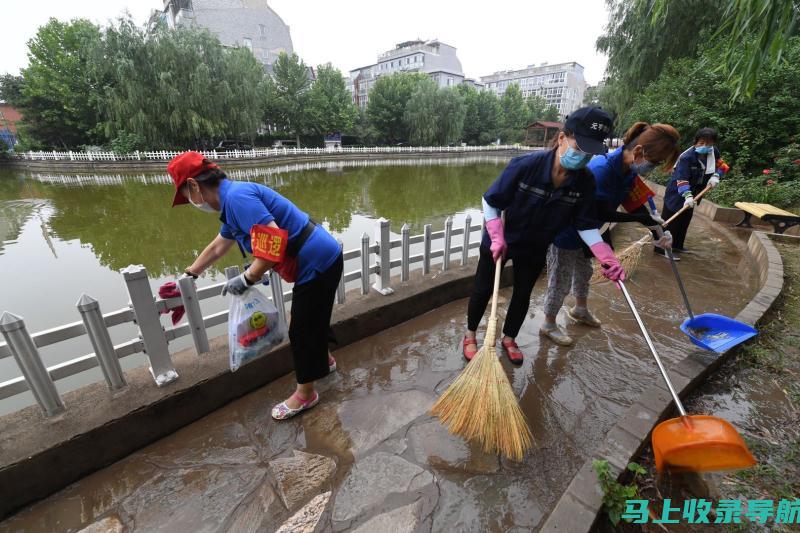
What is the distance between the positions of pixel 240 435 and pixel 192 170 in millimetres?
1639

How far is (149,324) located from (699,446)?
10.1ft

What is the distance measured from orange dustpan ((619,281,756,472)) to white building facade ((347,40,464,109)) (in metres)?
63.5

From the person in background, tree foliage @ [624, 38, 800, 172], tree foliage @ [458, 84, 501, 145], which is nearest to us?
the person in background

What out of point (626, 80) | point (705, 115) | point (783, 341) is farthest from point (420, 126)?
point (783, 341)

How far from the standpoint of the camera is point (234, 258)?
251 inches

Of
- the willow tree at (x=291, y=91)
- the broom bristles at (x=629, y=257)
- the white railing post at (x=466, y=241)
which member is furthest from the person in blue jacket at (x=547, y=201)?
the willow tree at (x=291, y=91)

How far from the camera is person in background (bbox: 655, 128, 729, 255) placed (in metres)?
4.72

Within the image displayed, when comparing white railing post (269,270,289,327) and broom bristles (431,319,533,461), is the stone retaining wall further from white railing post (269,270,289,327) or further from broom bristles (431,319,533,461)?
broom bristles (431,319,533,461)

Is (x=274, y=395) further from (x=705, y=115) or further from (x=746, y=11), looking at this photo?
(x=705, y=115)

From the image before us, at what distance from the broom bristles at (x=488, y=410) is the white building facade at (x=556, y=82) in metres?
81.6

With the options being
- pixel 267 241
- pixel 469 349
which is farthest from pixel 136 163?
pixel 469 349

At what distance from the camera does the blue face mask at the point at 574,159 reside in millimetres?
2107

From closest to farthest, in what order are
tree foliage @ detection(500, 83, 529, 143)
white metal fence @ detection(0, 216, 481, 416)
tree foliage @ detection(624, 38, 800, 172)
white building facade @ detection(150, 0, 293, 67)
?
white metal fence @ detection(0, 216, 481, 416) → tree foliage @ detection(624, 38, 800, 172) → white building facade @ detection(150, 0, 293, 67) → tree foliage @ detection(500, 83, 529, 143)

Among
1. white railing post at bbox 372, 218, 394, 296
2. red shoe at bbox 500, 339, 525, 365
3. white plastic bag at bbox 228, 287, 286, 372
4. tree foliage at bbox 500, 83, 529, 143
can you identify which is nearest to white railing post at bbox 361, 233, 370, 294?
white railing post at bbox 372, 218, 394, 296
